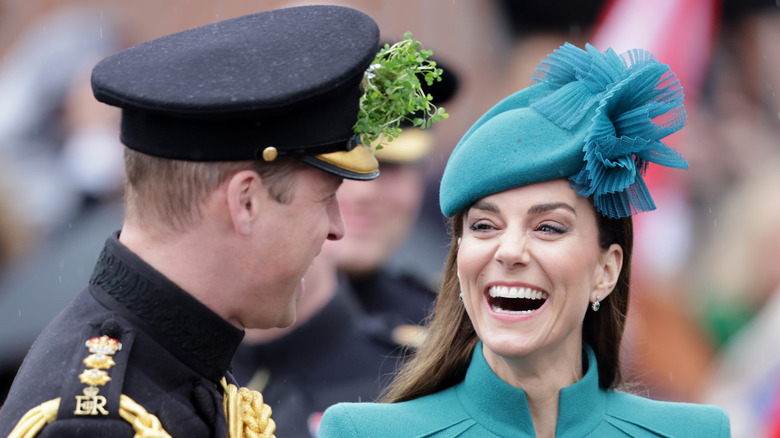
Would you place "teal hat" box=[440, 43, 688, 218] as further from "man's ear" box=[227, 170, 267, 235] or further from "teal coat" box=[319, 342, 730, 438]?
"man's ear" box=[227, 170, 267, 235]

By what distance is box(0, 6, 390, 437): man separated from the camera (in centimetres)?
239

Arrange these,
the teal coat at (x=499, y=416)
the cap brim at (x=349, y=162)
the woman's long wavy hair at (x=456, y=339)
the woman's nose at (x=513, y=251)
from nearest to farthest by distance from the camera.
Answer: the cap brim at (x=349, y=162), the woman's nose at (x=513, y=251), the teal coat at (x=499, y=416), the woman's long wavy hair at (x=456, y=339)

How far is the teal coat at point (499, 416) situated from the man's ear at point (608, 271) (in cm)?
25

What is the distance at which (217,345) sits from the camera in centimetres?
253

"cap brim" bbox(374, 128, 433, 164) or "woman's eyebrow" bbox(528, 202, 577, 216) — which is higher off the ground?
"woman's eyebrow" bbox(528, 202, 577, 216)

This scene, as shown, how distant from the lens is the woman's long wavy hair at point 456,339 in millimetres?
3418

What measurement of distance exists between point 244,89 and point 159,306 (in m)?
0.52

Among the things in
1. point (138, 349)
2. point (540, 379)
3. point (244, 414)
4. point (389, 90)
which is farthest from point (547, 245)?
point (138, 349)

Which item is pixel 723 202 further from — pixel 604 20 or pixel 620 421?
pixel 620 421

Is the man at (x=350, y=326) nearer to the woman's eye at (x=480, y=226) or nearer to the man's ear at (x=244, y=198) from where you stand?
the woman's eye at (x=480, y=226)

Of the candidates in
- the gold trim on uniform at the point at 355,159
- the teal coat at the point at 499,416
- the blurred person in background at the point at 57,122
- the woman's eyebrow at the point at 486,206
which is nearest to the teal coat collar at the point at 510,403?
the teal coat at the point at 499,416


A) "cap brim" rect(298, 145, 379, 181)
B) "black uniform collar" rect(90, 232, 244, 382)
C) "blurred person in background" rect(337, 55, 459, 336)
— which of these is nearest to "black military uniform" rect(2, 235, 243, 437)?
"black uniform collar" rect(90, 232, 244, 382)

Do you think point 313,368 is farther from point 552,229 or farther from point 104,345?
point 104,345

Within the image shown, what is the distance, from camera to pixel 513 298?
3.26 m
